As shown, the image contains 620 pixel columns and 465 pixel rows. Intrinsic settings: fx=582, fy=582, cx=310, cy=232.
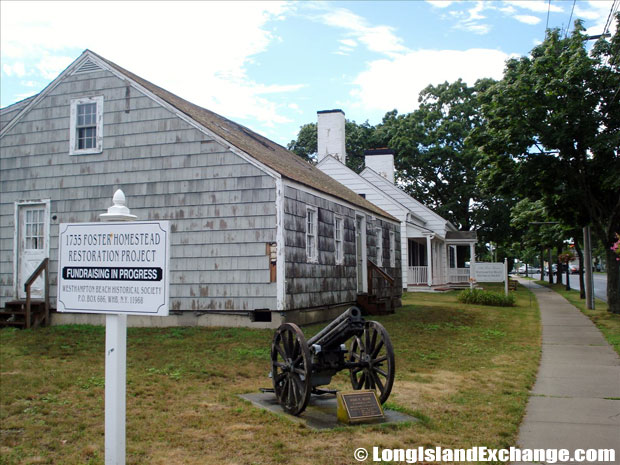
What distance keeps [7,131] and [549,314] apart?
1762cm

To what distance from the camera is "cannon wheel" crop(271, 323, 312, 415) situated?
19.6ft

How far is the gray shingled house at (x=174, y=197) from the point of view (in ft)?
42.5

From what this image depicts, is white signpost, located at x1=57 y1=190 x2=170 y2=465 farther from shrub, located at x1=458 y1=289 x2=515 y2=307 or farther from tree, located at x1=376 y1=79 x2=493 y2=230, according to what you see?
tree, located at x1=376 y1=79 x2=493 y2=230

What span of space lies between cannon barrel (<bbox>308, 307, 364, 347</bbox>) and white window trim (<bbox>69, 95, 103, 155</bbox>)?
32.9 feet

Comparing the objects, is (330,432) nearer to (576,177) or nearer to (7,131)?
(7,131)

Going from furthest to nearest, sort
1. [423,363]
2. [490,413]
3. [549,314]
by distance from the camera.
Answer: [549,314] → [423,363] → [490,413]

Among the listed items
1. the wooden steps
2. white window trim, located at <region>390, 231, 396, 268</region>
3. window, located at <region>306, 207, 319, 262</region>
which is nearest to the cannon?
window, located at <region>306, 207, 319, 262</region>

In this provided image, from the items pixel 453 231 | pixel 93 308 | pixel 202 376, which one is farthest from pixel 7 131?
pixel 453 231

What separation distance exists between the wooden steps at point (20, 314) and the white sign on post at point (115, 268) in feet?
34.4

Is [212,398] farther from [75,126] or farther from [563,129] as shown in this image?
[563,129]

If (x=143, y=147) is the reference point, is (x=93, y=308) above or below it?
below

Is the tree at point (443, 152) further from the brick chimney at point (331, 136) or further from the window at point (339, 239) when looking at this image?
the window at point (339, 239)

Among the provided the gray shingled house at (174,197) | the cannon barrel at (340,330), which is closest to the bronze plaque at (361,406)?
the cannon barrel at (340,330)

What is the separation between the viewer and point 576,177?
18.5 m
